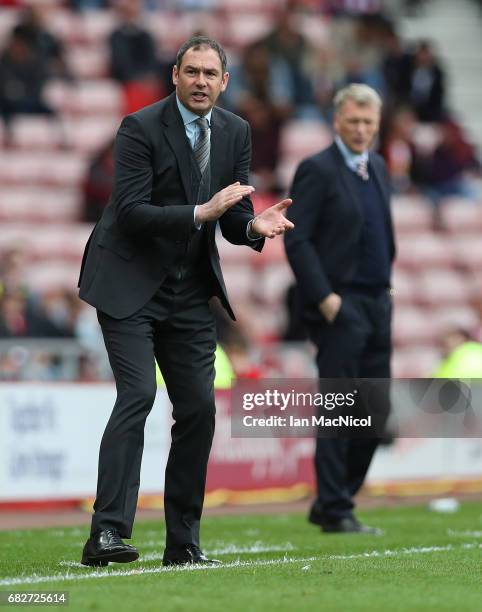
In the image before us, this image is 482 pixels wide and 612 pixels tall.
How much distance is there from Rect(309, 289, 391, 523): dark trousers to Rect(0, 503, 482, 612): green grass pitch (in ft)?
0.94

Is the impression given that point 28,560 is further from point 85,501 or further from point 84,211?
point 84,211

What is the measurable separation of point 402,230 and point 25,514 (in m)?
7.65

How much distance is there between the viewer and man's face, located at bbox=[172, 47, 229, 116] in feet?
20.8

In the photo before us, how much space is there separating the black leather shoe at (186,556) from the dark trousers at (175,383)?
1.1 inches

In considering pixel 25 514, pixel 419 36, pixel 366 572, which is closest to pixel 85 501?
pixel 25 514

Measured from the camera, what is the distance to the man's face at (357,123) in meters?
8.77

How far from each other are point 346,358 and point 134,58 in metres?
8.84

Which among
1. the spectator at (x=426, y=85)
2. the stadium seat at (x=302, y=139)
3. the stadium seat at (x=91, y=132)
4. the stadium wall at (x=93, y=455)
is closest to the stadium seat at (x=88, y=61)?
the stadium seat at (x=91, y=132)

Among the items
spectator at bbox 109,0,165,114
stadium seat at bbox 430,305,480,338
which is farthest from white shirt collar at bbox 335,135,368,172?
stadium seat at bbox 430,305,480,338

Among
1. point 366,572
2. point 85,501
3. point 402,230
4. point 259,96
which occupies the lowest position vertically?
point 85,501

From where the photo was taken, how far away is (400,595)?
18.1ft

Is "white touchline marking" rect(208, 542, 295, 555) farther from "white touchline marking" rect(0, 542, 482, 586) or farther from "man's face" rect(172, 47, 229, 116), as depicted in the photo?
"man's face" rect(172, 47, 229, 116)

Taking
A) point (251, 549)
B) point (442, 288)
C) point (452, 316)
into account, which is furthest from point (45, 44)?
point (251, 549)

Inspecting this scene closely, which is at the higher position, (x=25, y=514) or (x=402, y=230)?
(x=402, y=230)
